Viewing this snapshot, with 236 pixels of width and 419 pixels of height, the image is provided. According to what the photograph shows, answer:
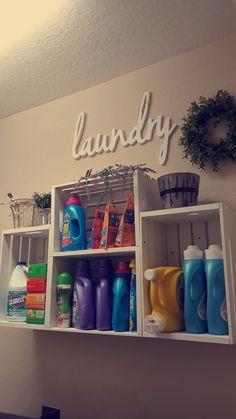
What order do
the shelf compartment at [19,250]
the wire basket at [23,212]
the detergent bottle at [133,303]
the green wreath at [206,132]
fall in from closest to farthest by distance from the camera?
1. the detergent bottle at [133,303]
2. the green wreath at [206,132]
3. the shelf compartment at [19,250]
4. the wire basket at [23,212]

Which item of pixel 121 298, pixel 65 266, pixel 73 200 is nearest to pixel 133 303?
pixel 121 298

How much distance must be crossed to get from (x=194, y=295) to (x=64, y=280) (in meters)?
0.58

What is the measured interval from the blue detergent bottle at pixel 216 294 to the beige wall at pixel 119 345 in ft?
0.82

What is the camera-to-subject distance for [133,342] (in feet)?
4.64

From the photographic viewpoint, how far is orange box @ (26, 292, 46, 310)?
1405 mm

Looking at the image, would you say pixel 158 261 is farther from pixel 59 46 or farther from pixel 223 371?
pixel 59 46

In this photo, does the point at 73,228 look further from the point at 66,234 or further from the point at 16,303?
the point at 16,303

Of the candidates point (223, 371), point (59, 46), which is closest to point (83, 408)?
point (223, 371)

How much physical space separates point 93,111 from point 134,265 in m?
0.92

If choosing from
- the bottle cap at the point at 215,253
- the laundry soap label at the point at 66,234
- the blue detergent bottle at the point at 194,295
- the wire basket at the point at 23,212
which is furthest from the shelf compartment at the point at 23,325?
the bottle cap at the point at 215,253

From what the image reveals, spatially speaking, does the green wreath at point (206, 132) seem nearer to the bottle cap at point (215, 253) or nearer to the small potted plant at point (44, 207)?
the bottle cap at point (215, 253)

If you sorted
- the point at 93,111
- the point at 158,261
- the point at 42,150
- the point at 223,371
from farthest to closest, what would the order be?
the point at 42,150
the point at 93,111
the point at 158,261
the point at 223,371

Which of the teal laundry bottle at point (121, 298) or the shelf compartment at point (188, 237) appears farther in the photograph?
the teal laundry bottle at point (121, 298)

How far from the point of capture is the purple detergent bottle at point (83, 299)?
129cm
